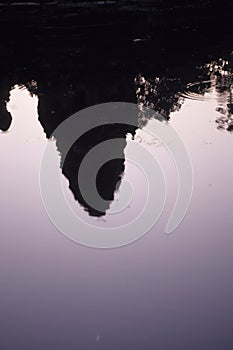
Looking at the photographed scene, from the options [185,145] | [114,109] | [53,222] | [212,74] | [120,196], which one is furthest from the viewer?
[212,74]

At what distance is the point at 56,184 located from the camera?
716cm

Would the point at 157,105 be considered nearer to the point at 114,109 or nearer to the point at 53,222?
the point at 114,109

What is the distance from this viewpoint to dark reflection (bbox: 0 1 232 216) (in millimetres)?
9047

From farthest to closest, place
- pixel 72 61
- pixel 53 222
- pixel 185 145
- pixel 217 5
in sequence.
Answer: pixel 217 5, pixel 72 61, pixel 185 145, pixel 53 222

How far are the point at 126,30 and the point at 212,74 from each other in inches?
163

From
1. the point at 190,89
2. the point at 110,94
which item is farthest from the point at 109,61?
the point at 190,89

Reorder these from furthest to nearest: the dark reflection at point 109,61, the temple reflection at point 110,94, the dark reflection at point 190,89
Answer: the dark reflection at point 190,89 → the dark reflection at point 109,61 → the temple reflection at point 110,94

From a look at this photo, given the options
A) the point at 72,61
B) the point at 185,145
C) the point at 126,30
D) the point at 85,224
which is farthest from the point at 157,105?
the point at 126,30

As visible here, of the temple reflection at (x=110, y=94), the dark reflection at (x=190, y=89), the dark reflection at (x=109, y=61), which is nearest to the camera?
the temple reflection at (x=110, y=94)

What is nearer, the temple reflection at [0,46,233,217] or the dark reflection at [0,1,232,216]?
the temple reflection at [0,46,233,217]

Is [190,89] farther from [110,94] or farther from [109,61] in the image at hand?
[109,61]

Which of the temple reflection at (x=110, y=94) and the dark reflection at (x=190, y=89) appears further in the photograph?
the dark reflection at (x=190, y=89)

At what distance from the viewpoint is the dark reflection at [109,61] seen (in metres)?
9.05

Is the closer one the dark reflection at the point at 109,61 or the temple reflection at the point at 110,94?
the temple reflection at the point at 110,94
